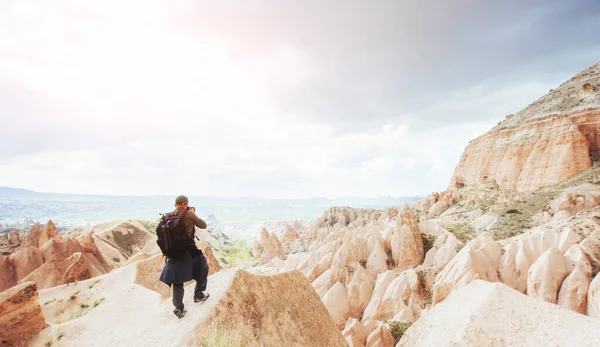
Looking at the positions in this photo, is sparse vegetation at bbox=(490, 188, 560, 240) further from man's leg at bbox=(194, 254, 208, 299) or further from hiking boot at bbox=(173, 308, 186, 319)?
hiking boot at bbox=(173, 308, 186, 319)

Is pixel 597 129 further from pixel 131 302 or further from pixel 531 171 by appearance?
pixel 131 302

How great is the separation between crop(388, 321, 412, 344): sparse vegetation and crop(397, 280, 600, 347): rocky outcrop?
13.4 metres

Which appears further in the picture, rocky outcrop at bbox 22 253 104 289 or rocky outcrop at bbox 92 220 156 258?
rocky outcrop at bbox 92 220 156 258

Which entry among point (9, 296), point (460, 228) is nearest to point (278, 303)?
point (9, 296)

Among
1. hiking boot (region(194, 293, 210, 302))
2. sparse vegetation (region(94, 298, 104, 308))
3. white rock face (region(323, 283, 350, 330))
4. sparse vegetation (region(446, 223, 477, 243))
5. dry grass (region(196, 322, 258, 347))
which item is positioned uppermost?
hiking boot (region(194, 293, 210, 302))

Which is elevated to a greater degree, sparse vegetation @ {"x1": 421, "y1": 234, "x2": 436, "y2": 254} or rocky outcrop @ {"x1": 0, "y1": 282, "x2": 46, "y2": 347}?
rocky outcrop @ {"x1": 0, "y1": 282, "x2": 46, "y2": 347}

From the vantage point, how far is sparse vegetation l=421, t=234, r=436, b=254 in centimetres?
3731

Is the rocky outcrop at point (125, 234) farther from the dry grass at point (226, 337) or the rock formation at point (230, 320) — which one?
the dry grass at point (226, 337)

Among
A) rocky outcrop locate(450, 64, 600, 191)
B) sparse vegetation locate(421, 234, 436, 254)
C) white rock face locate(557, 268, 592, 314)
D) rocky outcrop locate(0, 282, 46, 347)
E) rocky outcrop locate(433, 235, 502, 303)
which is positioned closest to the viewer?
rocky outcrop locate(0, 282, 46, 347)

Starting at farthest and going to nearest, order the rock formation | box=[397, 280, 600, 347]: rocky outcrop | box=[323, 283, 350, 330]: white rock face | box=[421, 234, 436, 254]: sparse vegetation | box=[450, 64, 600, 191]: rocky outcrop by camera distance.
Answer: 1. box=[450, 64, 600, 191]: rocky outcrop
2. box=[421, 234, 436, 254]: sparse vegetation
3. box=[323, 283, 350, 330]: white rock face
4. the rock formation
5. box=[397, 280, 600, 347]: rocky outcrop

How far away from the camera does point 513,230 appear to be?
35.8 m

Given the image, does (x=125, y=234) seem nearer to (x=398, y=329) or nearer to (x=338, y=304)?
(x=338, y=304)

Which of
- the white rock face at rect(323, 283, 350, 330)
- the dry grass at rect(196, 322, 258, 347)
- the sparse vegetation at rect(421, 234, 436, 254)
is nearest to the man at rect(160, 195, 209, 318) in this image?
the dry grass at rect(196, 322, 258, 347)

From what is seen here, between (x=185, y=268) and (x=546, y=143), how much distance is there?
72.9 m
